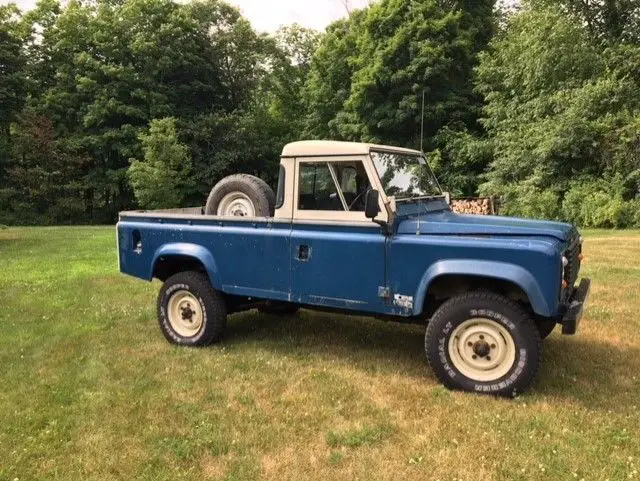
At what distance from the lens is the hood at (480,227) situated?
178 inches

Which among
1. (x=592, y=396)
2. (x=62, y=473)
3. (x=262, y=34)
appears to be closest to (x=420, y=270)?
(x=592, y=396)

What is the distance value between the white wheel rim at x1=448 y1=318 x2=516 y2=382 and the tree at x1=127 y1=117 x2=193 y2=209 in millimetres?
23826

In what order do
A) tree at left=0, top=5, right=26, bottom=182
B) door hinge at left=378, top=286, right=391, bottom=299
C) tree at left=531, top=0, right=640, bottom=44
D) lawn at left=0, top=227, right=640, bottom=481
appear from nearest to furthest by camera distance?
lawn at left=0, top=227, right=640, bottom=481 < door hinge at left=378, top=286, right=391, bottom=299 < tree at left=531, top=0, right=640, bottom=44 < tree at left=0, top=5, right=26, bottom=182

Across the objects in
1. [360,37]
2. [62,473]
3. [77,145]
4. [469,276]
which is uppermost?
[360,37]

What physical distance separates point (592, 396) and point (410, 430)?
1.69 m

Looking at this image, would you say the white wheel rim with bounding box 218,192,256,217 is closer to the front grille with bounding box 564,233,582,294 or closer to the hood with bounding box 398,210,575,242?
the hood with bounding box 398,210,575,242

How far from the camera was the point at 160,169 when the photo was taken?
26.8 metres

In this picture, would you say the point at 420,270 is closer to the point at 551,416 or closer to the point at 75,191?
the point at 551,416

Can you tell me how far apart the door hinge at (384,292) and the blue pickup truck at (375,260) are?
0.02m

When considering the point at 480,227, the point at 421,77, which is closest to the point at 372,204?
the point at 480,227

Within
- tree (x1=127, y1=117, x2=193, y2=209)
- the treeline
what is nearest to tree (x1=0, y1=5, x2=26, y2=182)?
the treeline

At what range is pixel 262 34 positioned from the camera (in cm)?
3856

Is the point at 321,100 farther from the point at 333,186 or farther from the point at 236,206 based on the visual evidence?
the point at 333,186

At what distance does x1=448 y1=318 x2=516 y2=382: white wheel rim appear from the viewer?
455cm
